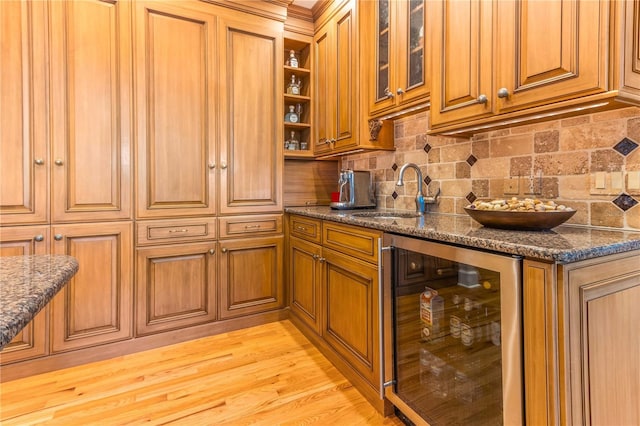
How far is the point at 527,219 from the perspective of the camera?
3.77 feet

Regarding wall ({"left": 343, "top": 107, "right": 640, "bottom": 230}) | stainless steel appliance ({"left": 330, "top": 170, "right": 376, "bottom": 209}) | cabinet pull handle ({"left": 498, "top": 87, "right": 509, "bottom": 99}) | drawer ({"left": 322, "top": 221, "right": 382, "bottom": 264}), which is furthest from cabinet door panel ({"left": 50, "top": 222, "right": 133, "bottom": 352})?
cabinet pull handle ({"left": 498, "top": 87, "right": 509, "bottom": 99})

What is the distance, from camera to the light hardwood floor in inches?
61.4

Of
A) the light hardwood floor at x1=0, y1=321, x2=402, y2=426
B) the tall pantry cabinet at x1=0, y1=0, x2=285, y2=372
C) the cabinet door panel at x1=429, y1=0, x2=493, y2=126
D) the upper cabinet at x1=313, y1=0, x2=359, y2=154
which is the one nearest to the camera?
the cabinet door panel at x1=429, y1=0, x2=493, y2=126

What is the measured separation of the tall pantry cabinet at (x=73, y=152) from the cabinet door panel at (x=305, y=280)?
1.12 metres

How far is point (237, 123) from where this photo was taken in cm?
250

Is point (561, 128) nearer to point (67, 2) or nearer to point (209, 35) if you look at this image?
point (209, 35)

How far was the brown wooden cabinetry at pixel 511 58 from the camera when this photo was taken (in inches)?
42.2

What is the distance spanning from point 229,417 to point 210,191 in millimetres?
1456

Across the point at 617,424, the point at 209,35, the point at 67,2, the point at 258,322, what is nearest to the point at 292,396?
the point at 258,322

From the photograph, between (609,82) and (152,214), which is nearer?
(609,82)

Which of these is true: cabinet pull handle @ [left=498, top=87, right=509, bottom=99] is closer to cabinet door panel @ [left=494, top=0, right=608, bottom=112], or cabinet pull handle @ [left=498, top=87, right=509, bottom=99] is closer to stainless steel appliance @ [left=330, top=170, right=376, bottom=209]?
cabinet door panel @ [left=494, top=0, right=608, bottom=112]

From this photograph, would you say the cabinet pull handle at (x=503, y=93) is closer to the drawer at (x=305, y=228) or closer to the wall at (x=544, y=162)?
the wall at (x=544, y=162)

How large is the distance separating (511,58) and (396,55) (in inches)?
30.6

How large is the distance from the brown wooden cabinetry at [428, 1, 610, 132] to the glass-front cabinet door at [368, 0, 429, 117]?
0.49 ft
